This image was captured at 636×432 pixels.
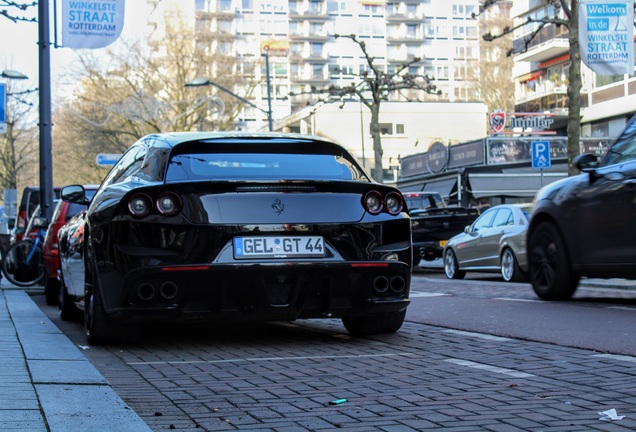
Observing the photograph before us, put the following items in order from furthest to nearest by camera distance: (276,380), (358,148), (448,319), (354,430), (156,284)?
(358,148) → (448,319) → (156,284) → (276,380) → (354,430)

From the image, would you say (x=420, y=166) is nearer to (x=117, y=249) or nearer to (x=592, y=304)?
(x=592, y=304)

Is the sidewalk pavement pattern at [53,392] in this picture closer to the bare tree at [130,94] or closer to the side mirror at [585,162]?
the side mirror at [585,162]

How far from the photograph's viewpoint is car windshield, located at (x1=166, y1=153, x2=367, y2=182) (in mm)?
6781

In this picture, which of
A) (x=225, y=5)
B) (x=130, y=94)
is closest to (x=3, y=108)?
(x=130, y=94)

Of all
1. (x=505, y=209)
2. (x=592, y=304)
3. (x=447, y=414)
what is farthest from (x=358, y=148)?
(x=447, y=414)

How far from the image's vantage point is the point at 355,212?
678 centimetres

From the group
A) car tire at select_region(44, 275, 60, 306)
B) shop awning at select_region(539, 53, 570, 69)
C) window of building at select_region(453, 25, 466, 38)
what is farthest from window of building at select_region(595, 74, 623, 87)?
window of building at select_region(453, 25, 466, 38)

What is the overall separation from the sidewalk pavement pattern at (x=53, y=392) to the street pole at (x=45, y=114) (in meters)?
11.3

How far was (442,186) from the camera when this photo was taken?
136 ft

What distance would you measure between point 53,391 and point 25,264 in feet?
38.4

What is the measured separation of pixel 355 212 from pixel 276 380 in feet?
5.32

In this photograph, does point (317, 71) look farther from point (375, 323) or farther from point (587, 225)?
point (375, 323)

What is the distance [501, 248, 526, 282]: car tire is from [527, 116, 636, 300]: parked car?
19.5ft

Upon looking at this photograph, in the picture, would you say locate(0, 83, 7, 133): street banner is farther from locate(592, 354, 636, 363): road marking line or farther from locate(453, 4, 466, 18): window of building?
locate(453, 4, 466, 18): window of building
